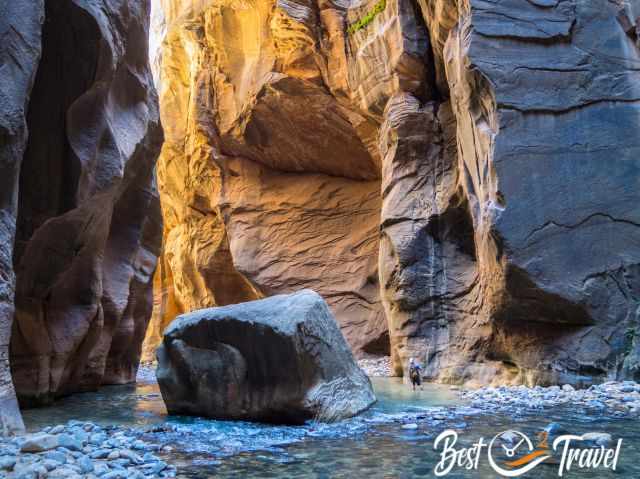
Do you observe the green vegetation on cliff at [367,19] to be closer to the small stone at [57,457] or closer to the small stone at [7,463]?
the small stone at [57,457]

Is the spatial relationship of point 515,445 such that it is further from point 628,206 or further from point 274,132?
point 274,132

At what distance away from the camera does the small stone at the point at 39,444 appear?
5.55 metres

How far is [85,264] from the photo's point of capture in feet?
41.9

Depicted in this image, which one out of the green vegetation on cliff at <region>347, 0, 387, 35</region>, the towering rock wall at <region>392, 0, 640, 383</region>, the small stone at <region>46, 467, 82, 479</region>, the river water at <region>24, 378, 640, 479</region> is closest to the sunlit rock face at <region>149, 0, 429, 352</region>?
the green vegetation on cliff at <region>347, 0, 387, 35</region>

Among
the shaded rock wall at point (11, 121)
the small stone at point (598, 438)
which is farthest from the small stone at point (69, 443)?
the small stone at point (598, 438)

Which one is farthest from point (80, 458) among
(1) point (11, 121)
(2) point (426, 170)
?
(2) point (426, 170)

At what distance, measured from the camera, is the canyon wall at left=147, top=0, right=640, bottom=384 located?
11.0 metres

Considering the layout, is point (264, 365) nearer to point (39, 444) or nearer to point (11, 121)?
point (39, 444)

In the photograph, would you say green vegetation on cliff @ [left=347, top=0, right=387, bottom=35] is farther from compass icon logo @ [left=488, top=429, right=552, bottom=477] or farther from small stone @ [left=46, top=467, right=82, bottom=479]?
small stone @ [left=46, top=467, right=82, bottom=479]

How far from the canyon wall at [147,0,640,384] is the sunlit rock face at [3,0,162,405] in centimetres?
706

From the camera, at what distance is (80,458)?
5.37m

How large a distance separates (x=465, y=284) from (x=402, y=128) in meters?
4.67

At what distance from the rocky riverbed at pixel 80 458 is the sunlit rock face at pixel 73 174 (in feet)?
11.0

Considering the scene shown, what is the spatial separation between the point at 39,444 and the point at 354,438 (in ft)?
10.8
